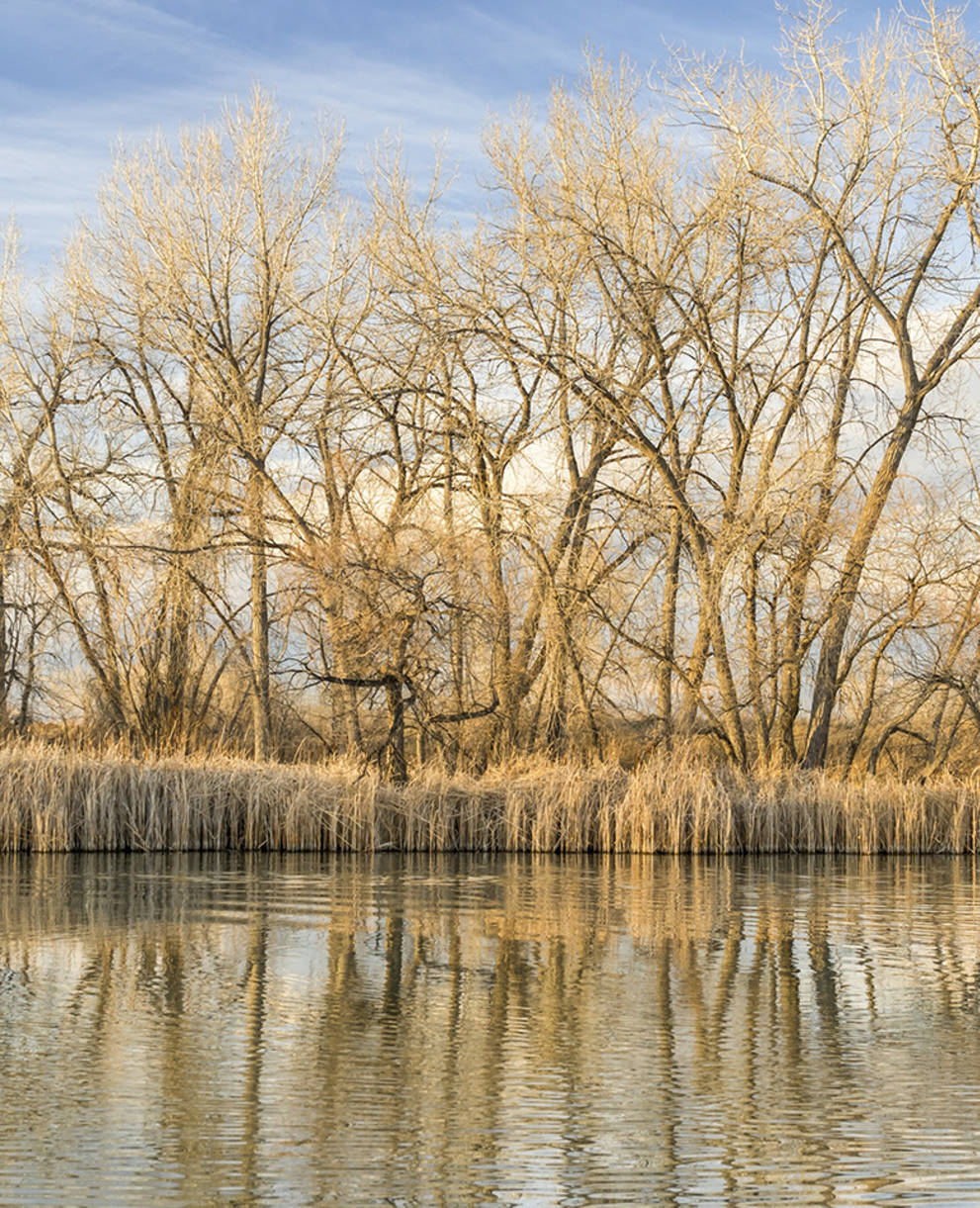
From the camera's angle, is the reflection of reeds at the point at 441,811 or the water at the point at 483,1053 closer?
the water at the point at 483,1053

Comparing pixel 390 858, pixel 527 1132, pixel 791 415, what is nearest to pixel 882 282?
pixel 791 415

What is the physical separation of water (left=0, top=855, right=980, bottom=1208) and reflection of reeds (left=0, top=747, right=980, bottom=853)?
15.6 ft

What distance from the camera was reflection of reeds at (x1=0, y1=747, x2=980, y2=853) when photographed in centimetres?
1509

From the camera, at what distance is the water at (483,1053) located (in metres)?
3.93

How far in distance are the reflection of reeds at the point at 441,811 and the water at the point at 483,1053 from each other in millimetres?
4751

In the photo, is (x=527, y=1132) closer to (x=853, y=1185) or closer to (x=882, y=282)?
(x=853, y=1185)

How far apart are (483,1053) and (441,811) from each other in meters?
10.6

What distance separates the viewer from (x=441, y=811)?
16.1 metres

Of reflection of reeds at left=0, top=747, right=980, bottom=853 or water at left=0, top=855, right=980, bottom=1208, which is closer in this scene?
water at left=0, top=855, right=980, bottom=1208

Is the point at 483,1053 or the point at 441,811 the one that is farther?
the point at 441,811

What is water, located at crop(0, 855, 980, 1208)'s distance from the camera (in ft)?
12.9

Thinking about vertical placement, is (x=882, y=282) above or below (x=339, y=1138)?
above

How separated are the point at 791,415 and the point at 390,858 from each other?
10.3 metres

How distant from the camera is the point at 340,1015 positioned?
614 centimetres
